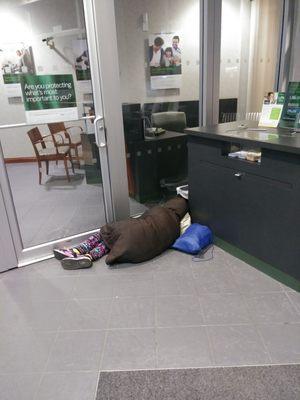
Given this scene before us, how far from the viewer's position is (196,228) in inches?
104

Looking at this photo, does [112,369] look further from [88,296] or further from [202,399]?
[88,296]

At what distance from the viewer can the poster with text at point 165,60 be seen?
2965 millimetres

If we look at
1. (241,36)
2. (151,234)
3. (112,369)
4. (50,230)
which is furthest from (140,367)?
(241,36)

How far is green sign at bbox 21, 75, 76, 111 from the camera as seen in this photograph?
7.41ft

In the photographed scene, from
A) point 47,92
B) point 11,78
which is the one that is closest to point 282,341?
point 47,92

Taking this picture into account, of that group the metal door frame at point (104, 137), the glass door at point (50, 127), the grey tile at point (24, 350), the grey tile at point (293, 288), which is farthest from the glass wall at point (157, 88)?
the grey tile at point (24, 350)

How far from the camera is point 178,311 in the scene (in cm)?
194

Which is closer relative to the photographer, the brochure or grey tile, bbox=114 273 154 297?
grey tile, bbox=114 273 154 297

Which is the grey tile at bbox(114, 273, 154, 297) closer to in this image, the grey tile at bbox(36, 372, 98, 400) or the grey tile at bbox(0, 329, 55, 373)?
the grey tile at bbox(0, 329, 55, 373)

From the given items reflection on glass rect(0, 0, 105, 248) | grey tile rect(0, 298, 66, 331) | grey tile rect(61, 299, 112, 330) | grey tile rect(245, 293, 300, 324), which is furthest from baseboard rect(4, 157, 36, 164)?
grey tile rect(245, 293, 300, 324)

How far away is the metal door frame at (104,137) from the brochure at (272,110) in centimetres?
121

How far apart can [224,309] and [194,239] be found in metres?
0.71

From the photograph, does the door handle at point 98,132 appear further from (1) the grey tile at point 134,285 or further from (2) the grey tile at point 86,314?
(2) the grey tile at point 86,314

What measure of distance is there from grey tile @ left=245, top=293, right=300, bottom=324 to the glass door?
4.77 ft
